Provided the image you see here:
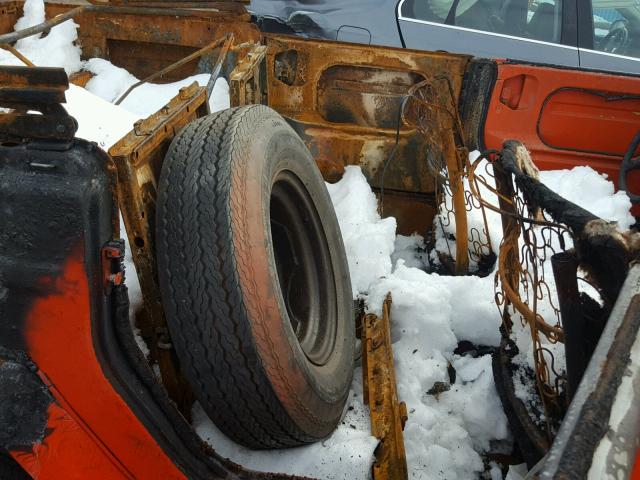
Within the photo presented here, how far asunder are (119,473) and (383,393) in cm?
88

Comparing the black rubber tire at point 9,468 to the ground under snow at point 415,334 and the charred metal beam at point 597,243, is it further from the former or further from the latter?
the charred metal beam at point 597,243

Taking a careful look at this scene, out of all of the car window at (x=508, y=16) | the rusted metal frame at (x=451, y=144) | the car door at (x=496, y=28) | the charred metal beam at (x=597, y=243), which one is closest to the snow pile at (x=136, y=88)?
the rusted metal frame at (x=451, y=144)

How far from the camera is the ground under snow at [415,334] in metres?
1.84

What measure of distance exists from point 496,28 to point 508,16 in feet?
0.41

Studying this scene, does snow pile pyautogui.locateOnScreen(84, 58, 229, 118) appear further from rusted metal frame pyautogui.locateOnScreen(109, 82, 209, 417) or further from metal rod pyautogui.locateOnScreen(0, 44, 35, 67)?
rusted metal frame pyautogui.locateOnScreen(109, 82, 209, 417)

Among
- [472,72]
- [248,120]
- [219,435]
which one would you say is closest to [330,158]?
[472,72]

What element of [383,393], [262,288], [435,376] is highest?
[262,288]

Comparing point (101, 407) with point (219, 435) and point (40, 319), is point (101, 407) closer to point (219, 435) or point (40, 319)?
point (40, 319)

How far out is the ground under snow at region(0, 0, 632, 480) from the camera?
1.84m

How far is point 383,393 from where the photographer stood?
1.98m

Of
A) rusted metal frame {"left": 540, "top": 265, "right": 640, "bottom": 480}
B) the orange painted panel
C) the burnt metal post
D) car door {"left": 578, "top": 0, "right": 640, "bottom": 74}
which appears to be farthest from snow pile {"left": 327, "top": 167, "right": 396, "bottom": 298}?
car door {"left": 578, "top": 0, "right": 640, "bottom": 74}

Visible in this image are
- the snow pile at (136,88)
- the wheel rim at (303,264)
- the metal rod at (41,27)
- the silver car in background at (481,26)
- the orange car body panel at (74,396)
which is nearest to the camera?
the orange car body panel at (74,396)

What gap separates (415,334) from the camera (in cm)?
239

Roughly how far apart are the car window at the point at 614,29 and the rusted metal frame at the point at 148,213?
3072 millimetres
